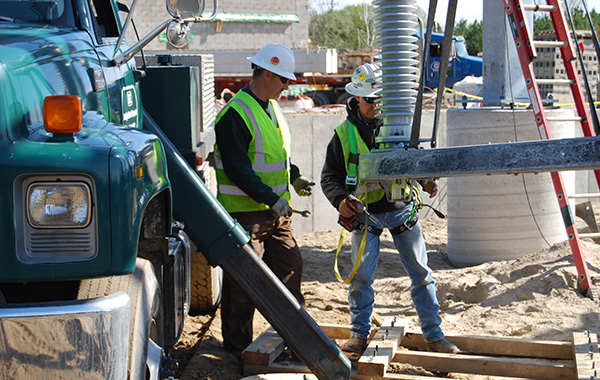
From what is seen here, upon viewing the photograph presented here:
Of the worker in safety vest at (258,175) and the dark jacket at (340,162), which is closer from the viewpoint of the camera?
the worker in safety vest at (258,175)

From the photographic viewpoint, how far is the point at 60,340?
2.21m

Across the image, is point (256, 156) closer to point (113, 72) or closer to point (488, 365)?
point (113, 72)

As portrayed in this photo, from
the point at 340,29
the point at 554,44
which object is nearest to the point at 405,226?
the point at 554,44

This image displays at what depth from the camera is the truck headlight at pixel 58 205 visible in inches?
92.0

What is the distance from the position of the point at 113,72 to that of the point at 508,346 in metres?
3.14

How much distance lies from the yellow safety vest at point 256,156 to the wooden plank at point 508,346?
151 centimetres

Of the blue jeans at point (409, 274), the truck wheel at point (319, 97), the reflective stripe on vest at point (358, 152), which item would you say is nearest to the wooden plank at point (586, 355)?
the blue jeans at point (409, 274)

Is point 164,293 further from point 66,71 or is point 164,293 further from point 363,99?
point 363,99

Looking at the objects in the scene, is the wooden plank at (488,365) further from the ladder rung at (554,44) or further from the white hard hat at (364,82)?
the ladder rung at (554,44)

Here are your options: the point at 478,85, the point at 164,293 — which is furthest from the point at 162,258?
the point at 478,85

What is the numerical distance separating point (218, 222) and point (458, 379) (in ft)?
6.38

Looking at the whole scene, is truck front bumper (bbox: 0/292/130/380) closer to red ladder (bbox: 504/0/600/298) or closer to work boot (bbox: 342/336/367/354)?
work boot (bbox: 342/336/367/354)

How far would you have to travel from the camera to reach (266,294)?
3707mm

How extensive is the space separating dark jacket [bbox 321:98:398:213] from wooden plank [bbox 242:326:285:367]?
1034 mm
